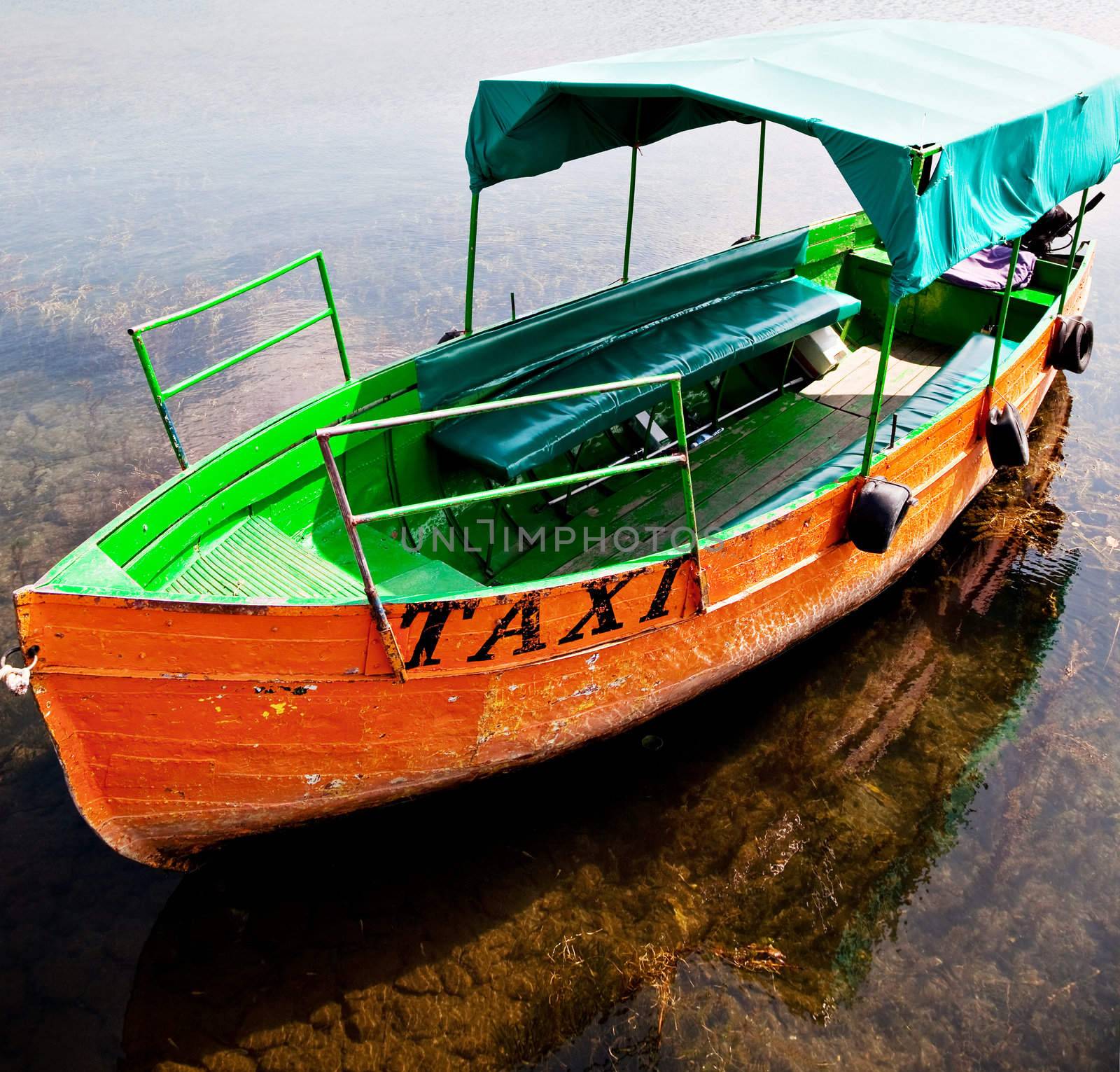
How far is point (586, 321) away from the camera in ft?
19.3

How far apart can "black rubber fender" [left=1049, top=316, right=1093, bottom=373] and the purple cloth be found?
808mm

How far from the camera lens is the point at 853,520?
4852mm

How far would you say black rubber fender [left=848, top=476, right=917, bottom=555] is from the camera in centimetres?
472

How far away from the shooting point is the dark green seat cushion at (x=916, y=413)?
510 centimetres

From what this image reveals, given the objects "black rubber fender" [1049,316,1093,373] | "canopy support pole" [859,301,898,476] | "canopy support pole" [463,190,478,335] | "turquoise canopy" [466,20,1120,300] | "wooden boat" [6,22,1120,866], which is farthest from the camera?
"black rubber fender" [1049,316,1093,373]

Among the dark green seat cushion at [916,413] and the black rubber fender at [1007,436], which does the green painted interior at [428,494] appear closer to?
the dark green seat cushion at [916,413]

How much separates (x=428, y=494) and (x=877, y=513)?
262cm

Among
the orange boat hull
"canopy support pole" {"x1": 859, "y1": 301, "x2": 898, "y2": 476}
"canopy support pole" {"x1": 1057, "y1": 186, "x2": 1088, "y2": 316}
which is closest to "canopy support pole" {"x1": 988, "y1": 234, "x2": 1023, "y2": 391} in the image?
"canopy support pole" {"x1": 859, "y1": 301, "x2": 898, "y2": 476}

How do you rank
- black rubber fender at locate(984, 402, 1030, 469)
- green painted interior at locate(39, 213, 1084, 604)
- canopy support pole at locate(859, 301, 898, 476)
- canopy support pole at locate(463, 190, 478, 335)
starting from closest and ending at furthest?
green painted interior at locate(39, 213, 1084, 604) → canopy support pole at locate(859, 301, 898, 476) → canopy support pole at locate(463, 190, 478, 335) → black rubber fender at locate(984, 402, 1030, 469)

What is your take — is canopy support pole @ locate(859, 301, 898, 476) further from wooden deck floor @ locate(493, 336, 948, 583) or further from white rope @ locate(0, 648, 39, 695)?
white rope @ locate(0, 648, 39, 695)

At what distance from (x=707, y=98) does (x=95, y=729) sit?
3.98 m

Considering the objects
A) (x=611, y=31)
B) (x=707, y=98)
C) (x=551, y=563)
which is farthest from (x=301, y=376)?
(x=611, y=31)

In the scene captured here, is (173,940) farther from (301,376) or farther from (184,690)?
(301,376)

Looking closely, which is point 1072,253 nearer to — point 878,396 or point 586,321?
point 878,396
